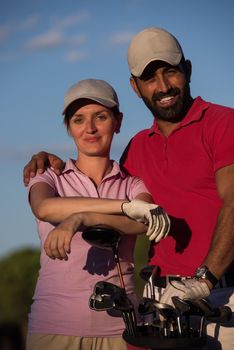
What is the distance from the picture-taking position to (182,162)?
20.4 feet

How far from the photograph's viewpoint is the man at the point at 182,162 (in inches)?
235

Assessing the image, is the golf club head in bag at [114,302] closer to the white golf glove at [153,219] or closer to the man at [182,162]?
the white golf glove at [153,219]

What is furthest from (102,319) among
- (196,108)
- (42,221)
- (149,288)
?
(196,108)

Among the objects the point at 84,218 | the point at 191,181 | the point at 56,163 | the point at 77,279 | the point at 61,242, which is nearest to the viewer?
the point at 61,242

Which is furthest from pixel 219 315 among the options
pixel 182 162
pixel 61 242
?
pixel 182 162

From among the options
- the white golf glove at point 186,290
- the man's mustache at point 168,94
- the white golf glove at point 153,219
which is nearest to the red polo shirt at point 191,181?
the man's mustache at point 168,94

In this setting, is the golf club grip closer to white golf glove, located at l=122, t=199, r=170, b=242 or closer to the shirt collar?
white golf glove, located at l=122, t=199, r=170, b=242

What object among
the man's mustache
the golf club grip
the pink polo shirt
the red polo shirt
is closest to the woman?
the pink polo shirt

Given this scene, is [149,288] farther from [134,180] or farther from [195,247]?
[134,180]

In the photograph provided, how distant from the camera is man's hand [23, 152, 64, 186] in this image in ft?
20.8

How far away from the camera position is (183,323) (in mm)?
4949

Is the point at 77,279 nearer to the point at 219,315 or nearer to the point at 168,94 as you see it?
the point at 219,315

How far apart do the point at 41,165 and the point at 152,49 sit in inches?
41.9

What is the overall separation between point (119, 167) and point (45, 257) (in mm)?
836
